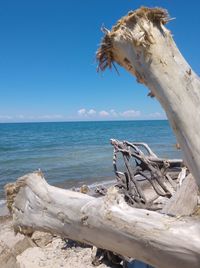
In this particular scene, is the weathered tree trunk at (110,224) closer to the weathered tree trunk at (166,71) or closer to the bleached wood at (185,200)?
the weathered tree trunk at (166,71)

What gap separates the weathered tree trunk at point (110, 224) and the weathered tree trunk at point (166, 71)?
0.41 metres

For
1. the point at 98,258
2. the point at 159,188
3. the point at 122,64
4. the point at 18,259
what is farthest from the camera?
the point at 159,188

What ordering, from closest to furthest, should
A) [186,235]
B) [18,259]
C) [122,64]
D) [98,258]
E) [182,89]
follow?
[186,235], [182,89], [122,64], [98,258], [18,259]

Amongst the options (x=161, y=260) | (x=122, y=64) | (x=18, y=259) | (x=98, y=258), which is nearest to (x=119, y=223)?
(x=161, y=260)

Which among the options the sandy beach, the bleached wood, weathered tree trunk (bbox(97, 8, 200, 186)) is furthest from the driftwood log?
the sandy beach

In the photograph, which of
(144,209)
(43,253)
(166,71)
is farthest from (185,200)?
(43,253)

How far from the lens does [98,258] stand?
4.38m

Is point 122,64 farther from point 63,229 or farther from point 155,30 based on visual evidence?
point 63,229

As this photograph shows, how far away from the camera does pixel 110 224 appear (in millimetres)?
2561

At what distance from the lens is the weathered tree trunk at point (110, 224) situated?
2.35 m

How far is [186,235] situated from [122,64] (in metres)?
1.29

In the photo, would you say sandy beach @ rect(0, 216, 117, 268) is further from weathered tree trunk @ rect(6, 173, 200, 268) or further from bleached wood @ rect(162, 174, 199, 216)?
weathered tree trunk @ rect(6, 173, 200, 268)

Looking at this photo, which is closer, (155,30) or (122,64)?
(155,30)

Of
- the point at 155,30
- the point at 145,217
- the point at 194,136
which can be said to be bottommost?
the point at 145,217
